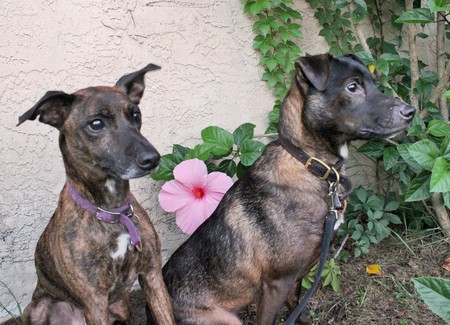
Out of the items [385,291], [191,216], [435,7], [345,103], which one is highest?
[435,7]

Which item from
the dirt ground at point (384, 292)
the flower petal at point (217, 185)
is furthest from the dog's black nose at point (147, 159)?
the dirt ground at point (384, 292)

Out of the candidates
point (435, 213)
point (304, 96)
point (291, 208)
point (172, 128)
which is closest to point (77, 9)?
point (172, 128)

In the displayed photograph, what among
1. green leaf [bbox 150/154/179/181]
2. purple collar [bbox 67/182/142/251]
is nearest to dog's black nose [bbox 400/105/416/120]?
purple collar [bbox 67/182/142/251]

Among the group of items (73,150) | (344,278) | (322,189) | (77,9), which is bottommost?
(344,278)

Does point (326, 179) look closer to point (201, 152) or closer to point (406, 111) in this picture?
point (406, 111)

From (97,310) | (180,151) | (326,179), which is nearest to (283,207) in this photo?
(326,179)

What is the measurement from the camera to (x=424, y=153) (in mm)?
3357

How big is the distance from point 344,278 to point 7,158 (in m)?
2.59

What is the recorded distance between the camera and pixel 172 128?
4066 mm

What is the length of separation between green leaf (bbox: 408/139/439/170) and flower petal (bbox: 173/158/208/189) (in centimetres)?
139

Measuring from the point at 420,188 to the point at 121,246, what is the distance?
83.0 inches

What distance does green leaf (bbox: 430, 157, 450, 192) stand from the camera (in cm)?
316

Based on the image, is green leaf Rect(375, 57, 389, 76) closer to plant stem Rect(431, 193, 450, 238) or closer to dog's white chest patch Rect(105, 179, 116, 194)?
plant stem Rect(431, 193, 450, 238)

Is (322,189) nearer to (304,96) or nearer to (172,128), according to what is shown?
(304,96)
